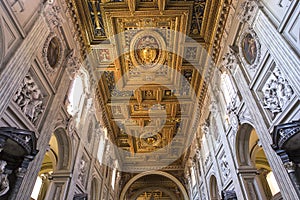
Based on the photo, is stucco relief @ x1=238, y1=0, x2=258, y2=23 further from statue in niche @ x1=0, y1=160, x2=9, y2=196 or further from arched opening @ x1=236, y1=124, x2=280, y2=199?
statue in niche @ x1=0, y1=160, x2=9, y2=196

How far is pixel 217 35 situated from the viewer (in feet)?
33.9

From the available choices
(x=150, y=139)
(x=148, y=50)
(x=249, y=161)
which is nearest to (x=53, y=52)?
(x=148, y=50)

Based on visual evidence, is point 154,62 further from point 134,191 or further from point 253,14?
point 134,191

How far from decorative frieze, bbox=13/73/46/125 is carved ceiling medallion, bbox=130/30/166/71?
5788 mm

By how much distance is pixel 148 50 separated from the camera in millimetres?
11797

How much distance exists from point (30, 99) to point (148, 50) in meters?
6.89

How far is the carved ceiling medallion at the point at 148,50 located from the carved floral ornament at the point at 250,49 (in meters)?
4.13

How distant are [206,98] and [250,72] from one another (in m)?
5.42

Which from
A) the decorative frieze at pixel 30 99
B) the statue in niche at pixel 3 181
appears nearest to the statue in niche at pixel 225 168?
the decorative frieze at pixel 30 99

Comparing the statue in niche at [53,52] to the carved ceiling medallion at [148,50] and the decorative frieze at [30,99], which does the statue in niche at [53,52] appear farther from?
the carved ceiling medallion at [148,50]

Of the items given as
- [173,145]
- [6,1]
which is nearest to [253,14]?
[6,1]

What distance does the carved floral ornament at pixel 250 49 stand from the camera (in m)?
7.24

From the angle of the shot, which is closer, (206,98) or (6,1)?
(6,1)

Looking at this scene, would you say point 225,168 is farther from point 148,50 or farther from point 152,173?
point 152,173
